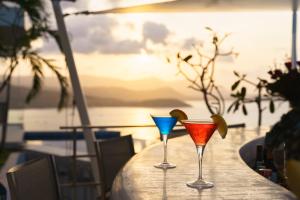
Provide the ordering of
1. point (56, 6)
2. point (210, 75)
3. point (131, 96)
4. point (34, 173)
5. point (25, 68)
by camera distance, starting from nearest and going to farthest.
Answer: point (34, 173)
point (210, 75)
point (56, 6)
point (131, 96)
point (25, 68)

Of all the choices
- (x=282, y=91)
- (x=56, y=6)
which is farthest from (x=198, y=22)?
(x=282, y=91)

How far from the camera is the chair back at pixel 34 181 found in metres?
1.58

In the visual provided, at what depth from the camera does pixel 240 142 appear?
97.0 inches

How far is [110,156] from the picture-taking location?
272 cm

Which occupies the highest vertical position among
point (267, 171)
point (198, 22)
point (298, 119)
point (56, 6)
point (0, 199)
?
point (56, 6)

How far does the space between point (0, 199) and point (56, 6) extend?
157 inches

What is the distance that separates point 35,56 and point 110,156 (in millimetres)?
6413

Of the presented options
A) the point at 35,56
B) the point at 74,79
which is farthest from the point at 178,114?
the point at 35,56

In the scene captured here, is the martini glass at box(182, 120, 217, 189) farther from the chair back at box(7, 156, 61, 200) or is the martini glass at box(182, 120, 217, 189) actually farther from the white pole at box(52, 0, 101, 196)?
the white pole at box(52, 0, 101, 196)

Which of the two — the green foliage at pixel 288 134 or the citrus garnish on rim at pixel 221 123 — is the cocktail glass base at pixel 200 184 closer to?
the citrus garnish on rim at pixel 221 123

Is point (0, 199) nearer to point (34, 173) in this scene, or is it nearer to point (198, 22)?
point (34, 173)

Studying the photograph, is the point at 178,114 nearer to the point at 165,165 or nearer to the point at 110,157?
the point at 165,165

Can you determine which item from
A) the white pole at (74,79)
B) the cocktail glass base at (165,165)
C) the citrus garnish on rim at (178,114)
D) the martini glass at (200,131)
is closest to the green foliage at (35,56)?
the white pole at (74,79)

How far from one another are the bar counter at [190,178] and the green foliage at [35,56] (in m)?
6.23
